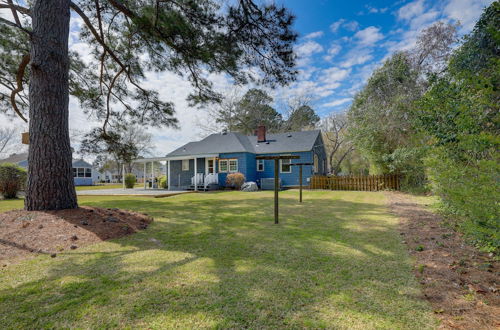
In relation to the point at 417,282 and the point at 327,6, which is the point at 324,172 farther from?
the point at 417,282

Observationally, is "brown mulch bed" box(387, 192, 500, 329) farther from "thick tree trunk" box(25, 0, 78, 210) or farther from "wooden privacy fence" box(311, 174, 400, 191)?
"wooden privacy fence" box(311, 174, 400, 191)

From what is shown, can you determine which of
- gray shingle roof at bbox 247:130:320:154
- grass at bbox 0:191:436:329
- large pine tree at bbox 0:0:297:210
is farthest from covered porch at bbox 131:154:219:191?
grass at bbox 0:191:436:329

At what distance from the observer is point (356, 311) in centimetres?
196

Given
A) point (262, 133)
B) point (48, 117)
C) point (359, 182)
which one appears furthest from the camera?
point (262, 133)

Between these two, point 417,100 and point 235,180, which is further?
point 235,180

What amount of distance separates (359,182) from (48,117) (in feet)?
54.7

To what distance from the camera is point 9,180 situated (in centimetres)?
1177

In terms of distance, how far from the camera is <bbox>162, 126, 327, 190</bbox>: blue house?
1748 centimetres

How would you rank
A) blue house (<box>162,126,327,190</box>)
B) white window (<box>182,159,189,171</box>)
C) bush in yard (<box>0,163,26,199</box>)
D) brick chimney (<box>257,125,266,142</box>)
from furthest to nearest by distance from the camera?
brick chimney (<box>257,125,266,142</box>) < white window (<box>182,159,189,171</box>) < blue house (<box>162,126,327,190</box>) < bush in yard (<box>0,163,26,199</box>)

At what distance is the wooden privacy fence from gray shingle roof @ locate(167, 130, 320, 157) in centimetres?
280

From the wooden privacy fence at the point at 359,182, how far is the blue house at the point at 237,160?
1047 mm

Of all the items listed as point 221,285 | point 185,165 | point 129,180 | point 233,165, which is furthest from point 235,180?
point 221,285

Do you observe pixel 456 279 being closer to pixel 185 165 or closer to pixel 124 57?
pixel 124 57

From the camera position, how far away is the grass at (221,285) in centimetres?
187
